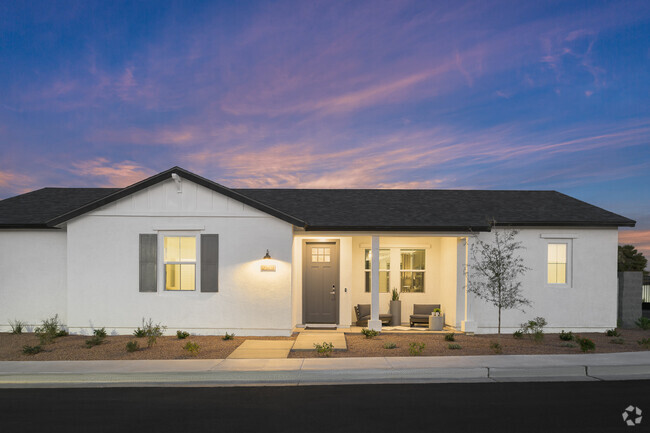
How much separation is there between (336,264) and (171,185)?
17.6ft

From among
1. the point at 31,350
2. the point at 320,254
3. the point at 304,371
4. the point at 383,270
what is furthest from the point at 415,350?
the point at 31,350

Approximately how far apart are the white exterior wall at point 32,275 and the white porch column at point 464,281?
37.4ft

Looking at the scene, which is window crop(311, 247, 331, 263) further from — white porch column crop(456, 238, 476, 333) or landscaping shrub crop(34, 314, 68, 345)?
landscaping shrub crop(34, 314, 68, 345)

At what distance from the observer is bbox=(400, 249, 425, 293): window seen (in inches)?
619

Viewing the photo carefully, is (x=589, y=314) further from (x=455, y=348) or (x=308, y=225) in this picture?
(x=308, y=225)

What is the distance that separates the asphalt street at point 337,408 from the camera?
20.6 feet

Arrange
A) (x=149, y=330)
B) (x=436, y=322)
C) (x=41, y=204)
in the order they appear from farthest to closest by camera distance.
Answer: (x=41, y=204), (x=436, y=322), (x=149, y=330)

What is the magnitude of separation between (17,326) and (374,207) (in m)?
11.0

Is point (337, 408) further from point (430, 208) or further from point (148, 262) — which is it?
point (430, 208)

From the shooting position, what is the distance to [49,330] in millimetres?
11945

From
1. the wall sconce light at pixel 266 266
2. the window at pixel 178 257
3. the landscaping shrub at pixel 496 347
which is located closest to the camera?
the landscaping shrub at pixel 496 347

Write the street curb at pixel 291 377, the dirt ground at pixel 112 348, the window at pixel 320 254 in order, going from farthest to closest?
the window at pixel 320 254
the dirt ground at pixel 112 348
the street curb at pixel 291 377

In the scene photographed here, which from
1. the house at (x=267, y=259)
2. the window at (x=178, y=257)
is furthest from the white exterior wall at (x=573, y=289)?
the window at (x=178, y=257)

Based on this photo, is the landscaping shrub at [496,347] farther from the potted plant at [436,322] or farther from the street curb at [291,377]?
the potted plant at [436,322]
